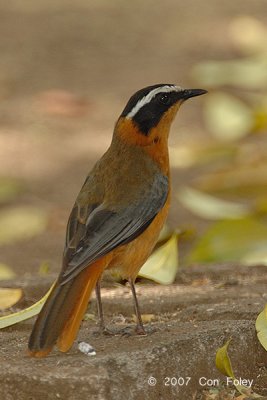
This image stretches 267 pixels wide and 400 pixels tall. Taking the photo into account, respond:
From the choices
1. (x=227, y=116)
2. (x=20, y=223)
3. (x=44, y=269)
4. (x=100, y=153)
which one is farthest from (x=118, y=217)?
(x=227, y=116)

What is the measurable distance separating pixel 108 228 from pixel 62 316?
528 millimetres

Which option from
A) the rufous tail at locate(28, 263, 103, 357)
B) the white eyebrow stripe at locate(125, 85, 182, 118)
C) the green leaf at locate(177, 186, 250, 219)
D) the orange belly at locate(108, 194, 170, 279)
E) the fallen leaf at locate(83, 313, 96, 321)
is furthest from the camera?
the green leaf at locate(177, 186, 250, 219)

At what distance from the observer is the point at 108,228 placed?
487cm

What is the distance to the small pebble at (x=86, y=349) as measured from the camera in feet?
15.1

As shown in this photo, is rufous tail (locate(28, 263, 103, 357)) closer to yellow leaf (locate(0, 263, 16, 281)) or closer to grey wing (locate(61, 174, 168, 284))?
grey wing (locate(61, 174, 168, 284))

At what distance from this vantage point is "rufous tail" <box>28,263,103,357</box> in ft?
14.5

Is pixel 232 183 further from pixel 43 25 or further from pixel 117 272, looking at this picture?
pixel 43 25

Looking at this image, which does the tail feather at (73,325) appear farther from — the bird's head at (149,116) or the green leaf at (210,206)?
the green leaf at (210,206)

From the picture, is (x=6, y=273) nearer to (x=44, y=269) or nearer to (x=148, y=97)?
(x=44, y=269)

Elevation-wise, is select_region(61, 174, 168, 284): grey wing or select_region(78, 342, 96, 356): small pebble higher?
select_region(61, 174, 168, 284): grey wing

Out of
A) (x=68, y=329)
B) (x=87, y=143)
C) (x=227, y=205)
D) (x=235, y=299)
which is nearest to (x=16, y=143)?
(x=87, y=143)

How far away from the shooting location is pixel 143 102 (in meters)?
5.32

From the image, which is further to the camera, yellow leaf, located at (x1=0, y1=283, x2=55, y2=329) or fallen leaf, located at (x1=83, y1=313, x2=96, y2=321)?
fallen leaf, located at (x1=83, y1=313, x2=96, y2=321)

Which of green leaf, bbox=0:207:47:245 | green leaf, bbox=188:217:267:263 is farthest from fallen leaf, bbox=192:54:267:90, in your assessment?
green leaf, bbox=188:217:267:263
